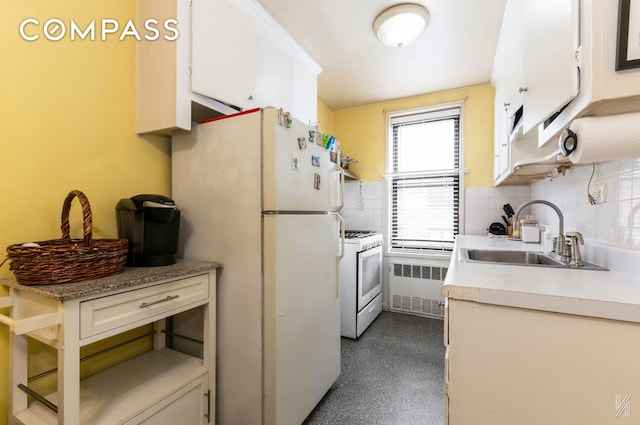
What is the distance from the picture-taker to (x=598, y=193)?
128 cm

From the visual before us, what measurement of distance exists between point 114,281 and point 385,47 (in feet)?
8.35

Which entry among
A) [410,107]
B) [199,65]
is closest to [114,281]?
[199,65]

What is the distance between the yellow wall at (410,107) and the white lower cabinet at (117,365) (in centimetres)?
273

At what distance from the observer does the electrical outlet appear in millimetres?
1246

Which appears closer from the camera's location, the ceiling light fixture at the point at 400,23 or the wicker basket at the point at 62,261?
the wicker basket at the point at 62,261

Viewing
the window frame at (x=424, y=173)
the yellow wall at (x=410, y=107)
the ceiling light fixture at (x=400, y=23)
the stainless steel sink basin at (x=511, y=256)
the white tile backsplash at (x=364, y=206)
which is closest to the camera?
the stainless steel sink basin at (x=511, y=256)

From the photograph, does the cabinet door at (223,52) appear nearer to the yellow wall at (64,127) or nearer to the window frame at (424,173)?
the yellow wall at (64,127)

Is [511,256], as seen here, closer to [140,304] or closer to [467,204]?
[467,204]

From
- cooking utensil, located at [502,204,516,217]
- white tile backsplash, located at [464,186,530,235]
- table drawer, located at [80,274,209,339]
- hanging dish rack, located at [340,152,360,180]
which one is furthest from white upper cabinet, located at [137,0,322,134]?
cooking utensil, located at [502,204,516,217]

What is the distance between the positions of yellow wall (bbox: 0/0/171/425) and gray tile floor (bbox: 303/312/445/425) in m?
1.60

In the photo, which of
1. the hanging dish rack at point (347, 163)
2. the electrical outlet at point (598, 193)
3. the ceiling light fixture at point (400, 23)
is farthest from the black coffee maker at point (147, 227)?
the hanging dish rack at point (347, 163)

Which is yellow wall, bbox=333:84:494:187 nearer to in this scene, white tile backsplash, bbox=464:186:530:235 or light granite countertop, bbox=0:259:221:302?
white tile backsplash, bbox=464:186:530:235

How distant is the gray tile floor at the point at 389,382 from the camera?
1.60 meters

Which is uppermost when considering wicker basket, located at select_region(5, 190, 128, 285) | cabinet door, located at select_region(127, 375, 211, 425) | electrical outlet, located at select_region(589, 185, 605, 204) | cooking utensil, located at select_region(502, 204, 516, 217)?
electrical outlet, located at select_region(589, 185, 605, 204)
